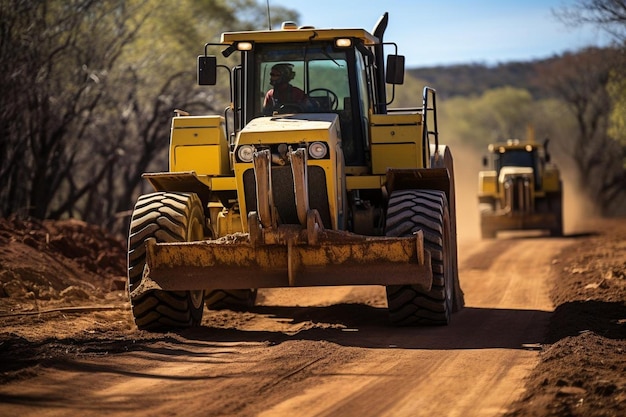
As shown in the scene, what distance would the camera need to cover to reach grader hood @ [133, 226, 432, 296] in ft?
33.7

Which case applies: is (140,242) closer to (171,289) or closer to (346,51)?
(171,289)

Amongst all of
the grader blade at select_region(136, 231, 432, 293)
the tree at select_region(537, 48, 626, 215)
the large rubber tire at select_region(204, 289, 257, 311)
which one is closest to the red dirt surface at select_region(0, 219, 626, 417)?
the grader blade at select_region(136, 231, 432, 293)

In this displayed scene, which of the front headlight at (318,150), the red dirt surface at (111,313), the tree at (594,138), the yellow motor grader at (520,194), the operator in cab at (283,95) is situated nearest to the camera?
the red dirt surface at (111,313)

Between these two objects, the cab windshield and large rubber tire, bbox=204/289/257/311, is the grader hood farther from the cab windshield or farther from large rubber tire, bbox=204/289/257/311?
large rubber tire, bbox=204/289/257/311

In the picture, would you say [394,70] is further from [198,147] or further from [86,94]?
[86,94]

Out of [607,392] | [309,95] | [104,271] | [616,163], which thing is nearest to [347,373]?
[607,392]

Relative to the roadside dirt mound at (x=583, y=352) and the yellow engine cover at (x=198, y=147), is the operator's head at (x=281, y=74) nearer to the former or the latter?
the yellow engine cover at (x=198, y=147)

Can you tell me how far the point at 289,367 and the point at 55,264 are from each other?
8.12m

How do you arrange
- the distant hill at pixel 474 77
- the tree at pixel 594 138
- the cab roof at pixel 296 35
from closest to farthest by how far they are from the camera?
the cab roof at pixel 296 35
the tree at pixel 594 138
the distant hill at pixel 474 77

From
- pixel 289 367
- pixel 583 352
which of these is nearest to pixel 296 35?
pixel 289 367

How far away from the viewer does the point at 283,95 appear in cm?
1187

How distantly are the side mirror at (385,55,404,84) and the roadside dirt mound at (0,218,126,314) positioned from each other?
15.9 ft

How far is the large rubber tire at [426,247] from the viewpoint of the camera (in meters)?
10.7

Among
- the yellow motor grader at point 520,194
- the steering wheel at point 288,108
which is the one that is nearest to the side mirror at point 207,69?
the steering wheel at point 288,108
